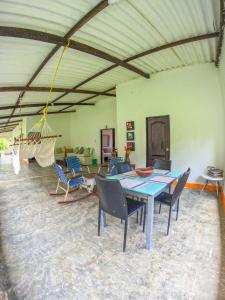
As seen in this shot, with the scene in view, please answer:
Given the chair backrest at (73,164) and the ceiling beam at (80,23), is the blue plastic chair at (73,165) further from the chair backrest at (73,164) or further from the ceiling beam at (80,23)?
the ceiling beam at (80,23)

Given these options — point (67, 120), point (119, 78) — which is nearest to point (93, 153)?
point (67, 120)

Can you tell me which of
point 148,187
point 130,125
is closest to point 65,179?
point 148,187

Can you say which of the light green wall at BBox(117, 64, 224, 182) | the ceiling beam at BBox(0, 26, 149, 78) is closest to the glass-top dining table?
the light green wall at BBox(117, 64, 224, 182)

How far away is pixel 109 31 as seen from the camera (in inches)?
117

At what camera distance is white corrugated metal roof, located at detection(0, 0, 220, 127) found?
237 cm

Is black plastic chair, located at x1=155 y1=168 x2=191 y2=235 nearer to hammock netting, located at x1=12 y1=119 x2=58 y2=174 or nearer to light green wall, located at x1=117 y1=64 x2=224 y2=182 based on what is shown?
light green wall, located at x1=117 y1=64 x2=224 y2=182

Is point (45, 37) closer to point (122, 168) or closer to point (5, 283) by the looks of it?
point (122, 168)

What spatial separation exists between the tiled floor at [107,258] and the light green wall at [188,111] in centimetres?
167

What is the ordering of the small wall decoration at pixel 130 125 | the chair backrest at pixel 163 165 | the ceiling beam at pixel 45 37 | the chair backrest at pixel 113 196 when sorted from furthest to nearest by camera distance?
the small wall decoration at pixel 130 125 → the chair backrest at pixel 163 165 → the ceiling beam at pixel 45 37 → the chair backrest at pixel 113 196

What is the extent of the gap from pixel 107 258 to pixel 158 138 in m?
3.92

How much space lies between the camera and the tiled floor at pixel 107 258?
5.25 ft

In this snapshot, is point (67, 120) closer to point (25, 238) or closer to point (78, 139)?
point (78, 139)

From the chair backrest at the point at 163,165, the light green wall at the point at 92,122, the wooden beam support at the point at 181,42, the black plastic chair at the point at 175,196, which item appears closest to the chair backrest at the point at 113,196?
the black plastic chair at the point at 175,196

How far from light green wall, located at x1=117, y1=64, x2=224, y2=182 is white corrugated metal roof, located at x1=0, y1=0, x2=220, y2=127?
1.32ft
